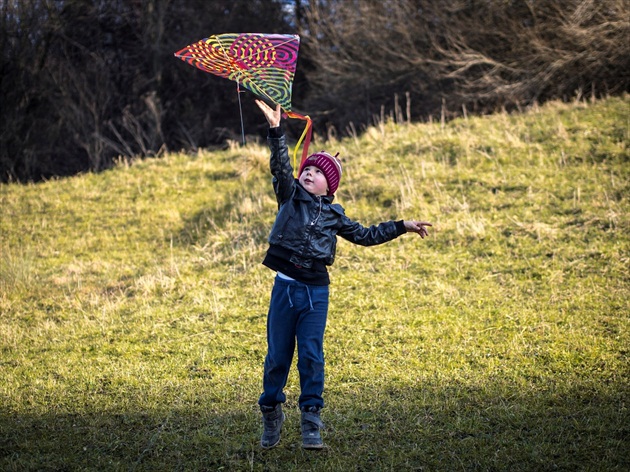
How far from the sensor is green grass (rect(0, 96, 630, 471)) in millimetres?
4430

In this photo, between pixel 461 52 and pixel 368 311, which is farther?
pixel 461 52

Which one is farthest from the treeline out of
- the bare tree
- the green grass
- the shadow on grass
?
the shadow on grass

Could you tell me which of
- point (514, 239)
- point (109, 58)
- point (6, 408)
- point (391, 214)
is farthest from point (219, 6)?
point (6, 408)

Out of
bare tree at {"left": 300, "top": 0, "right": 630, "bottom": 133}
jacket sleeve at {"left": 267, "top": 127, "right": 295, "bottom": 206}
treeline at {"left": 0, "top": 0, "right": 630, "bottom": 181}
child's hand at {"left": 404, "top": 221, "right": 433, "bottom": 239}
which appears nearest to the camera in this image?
jacket sleeve at {"left": 267, "top": 127, "right": 295, "bottom": 206}

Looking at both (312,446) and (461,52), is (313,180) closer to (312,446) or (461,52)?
(312,446)

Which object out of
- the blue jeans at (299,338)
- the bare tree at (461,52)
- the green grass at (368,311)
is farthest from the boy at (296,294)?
the bare tree at (461,52)

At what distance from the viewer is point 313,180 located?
14.1 ft

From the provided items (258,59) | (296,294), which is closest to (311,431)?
(296,294)

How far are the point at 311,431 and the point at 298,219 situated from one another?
1263 mm

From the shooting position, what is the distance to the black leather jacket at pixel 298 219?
4.13 meters

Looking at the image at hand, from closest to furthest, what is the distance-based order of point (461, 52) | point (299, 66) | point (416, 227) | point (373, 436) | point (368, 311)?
point (416, 227) < point (373, 436) < point (368, 311) < point (461, 52) < point (299, 66)

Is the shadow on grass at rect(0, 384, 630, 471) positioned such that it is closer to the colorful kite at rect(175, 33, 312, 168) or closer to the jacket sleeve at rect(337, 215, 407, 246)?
the jacket sleeve at rect(337, 215, 407, 246)

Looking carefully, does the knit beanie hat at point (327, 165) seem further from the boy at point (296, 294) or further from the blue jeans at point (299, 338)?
the blue jeans at point (299, 338)

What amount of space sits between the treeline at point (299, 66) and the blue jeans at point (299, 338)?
501 inches
